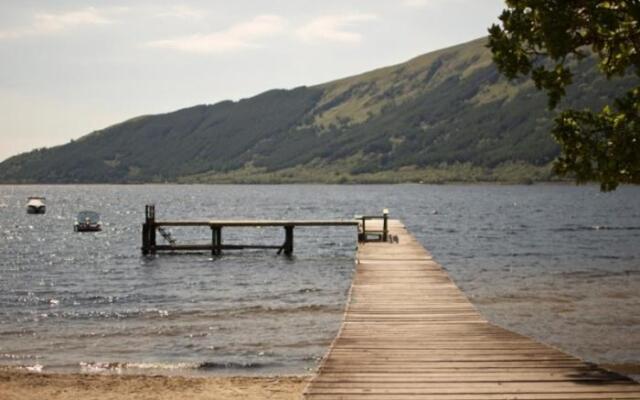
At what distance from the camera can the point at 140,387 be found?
1908 cm

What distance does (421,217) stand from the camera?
123 meters

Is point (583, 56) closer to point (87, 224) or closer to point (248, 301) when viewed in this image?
point (248, 301)

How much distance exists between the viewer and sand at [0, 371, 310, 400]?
18.3 meters

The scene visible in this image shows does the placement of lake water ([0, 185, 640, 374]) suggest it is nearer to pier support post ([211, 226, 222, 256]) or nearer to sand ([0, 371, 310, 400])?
pier support post ([211, 226, 222, 256])

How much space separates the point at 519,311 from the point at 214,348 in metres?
13.6

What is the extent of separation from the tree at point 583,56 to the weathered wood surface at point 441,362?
3016mm

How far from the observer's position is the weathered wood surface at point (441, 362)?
10.1 metres

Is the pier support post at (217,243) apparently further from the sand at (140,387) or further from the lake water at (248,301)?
the sand at (140,387)

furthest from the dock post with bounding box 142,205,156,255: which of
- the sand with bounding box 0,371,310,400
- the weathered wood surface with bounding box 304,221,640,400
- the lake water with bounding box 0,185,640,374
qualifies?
the weathered wood surface with bounding box 304,221,640,400

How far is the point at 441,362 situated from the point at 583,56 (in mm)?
5734

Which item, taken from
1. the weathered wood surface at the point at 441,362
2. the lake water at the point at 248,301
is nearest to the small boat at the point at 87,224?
the lake water at the point at 248,301

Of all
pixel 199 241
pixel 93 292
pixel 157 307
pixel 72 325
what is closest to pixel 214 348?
pixel 72 325

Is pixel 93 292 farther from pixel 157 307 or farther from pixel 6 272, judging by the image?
pixel 6 272


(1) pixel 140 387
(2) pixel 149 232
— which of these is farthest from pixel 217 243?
(1) pixel 140 387
